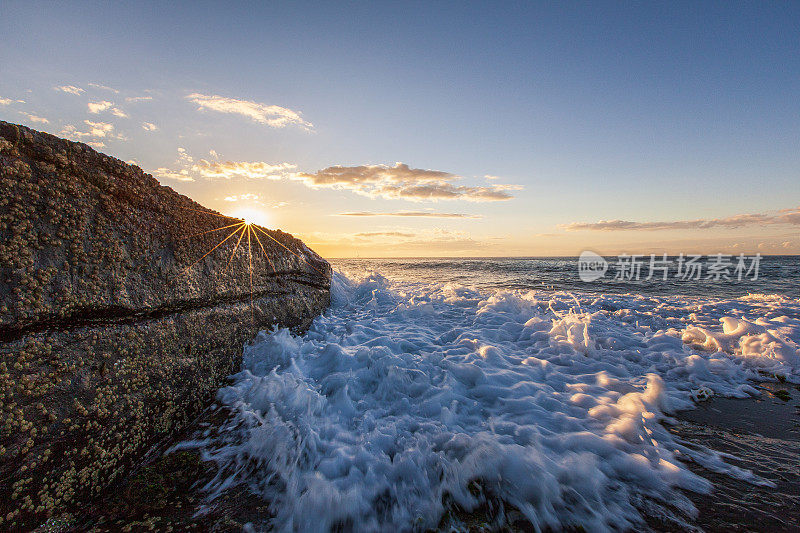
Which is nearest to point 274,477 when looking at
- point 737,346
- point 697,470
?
point 697,470

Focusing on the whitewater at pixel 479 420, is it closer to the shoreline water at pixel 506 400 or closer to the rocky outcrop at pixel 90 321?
the shoreline water at pixel 506 400

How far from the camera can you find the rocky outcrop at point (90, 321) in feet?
5.99

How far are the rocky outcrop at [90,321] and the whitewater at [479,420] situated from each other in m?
0.57

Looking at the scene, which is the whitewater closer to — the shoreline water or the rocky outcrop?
the shoreline water

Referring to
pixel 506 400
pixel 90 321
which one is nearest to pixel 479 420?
pixel 506 400

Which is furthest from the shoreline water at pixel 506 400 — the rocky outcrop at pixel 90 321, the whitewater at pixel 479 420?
the rocky outcrop at pixel 90 321

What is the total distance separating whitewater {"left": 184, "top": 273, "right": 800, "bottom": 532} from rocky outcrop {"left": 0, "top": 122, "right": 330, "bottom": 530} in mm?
571

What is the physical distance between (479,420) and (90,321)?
10.7 ft

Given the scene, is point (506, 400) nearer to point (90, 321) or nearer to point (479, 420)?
point (479, 420)

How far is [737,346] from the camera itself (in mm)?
4477

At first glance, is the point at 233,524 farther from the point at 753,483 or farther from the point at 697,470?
the point at 753,483

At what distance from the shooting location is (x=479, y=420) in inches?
110

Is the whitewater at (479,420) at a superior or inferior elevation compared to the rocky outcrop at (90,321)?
inferior

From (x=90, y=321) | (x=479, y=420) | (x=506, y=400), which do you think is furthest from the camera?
(x=506, y=400)
